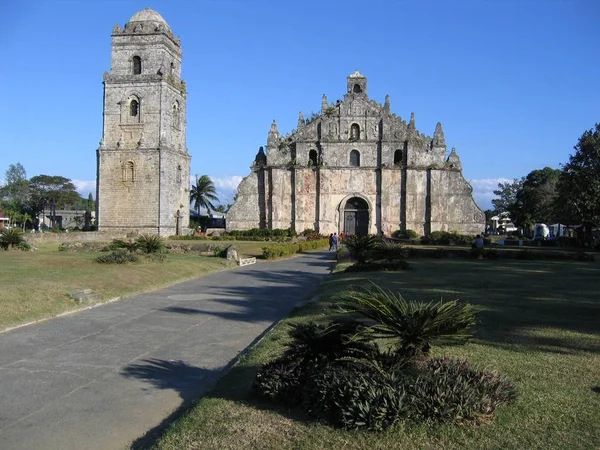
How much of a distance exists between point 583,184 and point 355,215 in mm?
16433

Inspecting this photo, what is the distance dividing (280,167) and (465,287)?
34048 millimetres

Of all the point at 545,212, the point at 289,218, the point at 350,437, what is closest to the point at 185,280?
the point at 350,437

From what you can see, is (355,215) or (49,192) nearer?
(355,215)

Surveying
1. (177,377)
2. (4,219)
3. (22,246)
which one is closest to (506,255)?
(22,246)

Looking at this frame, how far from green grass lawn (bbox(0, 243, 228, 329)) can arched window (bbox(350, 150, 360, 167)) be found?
24996mm

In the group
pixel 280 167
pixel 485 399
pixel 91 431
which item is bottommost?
pixel 91 431

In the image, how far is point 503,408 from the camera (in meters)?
5.65

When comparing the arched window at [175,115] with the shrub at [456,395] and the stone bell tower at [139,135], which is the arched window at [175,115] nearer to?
the stone bell tower at [139,135]

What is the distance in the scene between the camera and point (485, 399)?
5371 mm

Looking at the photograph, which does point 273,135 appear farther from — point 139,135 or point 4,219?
point 4,219

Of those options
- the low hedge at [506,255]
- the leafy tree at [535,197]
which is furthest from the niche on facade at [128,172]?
the leafy tree at [535,197]

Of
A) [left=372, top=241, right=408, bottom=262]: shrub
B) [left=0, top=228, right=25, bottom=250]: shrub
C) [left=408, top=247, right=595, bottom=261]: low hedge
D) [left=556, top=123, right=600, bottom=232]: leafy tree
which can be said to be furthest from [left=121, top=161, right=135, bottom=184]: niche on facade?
[left=556, top=123, right=600, bottom=232]: leafy tree

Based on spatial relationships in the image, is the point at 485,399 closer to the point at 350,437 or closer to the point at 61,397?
the point at 350,437

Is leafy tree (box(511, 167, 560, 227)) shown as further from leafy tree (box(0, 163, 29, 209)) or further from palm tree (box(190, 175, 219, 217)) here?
leafy tree (box(0, 163, 29, 209))
